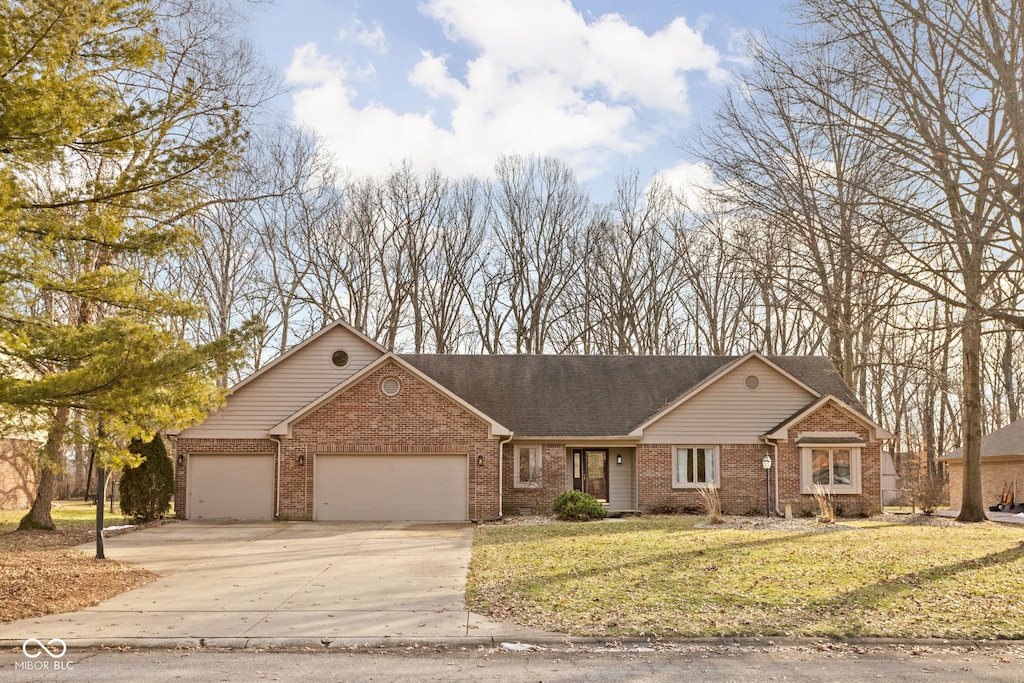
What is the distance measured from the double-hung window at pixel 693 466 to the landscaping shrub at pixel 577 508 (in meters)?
3.61

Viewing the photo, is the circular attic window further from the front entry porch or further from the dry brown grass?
the dry brown grass

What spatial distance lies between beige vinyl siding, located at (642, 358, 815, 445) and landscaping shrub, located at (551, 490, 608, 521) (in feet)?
11.5

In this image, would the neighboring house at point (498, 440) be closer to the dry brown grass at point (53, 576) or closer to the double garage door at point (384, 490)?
the double garage door at point (384, 490)

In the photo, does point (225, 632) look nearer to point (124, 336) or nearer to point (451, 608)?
point (451, 608)

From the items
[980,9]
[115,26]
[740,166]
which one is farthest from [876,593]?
[115,26]

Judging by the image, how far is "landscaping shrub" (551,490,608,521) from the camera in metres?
21.4

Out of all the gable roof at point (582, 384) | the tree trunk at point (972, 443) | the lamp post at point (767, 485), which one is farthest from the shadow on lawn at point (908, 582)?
the gable roof at point (582, 384)

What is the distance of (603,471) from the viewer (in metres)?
25.4

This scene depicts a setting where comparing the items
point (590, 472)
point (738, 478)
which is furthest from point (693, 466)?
point (590, 472)

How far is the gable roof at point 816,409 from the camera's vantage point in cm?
2403

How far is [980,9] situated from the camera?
10.9 m

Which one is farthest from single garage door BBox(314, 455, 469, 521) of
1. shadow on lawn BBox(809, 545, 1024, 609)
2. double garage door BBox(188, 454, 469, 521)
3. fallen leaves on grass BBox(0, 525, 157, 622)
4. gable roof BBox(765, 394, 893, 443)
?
shadow on lawn BBox(809, 545, 1024, 609)

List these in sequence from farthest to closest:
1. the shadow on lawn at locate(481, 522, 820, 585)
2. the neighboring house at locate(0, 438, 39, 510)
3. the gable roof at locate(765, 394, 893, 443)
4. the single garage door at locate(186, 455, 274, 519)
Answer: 1. the neighboring house at locate(0, 438, 39, 510)
2. the gable roof at locate(765, 394, 893, 443)
3. the single garage door at locate(186, 455, 274, 519)
4. the shadow on lawn at locate(481, 522, 820, 585)

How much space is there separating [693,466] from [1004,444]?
42.9 ft
